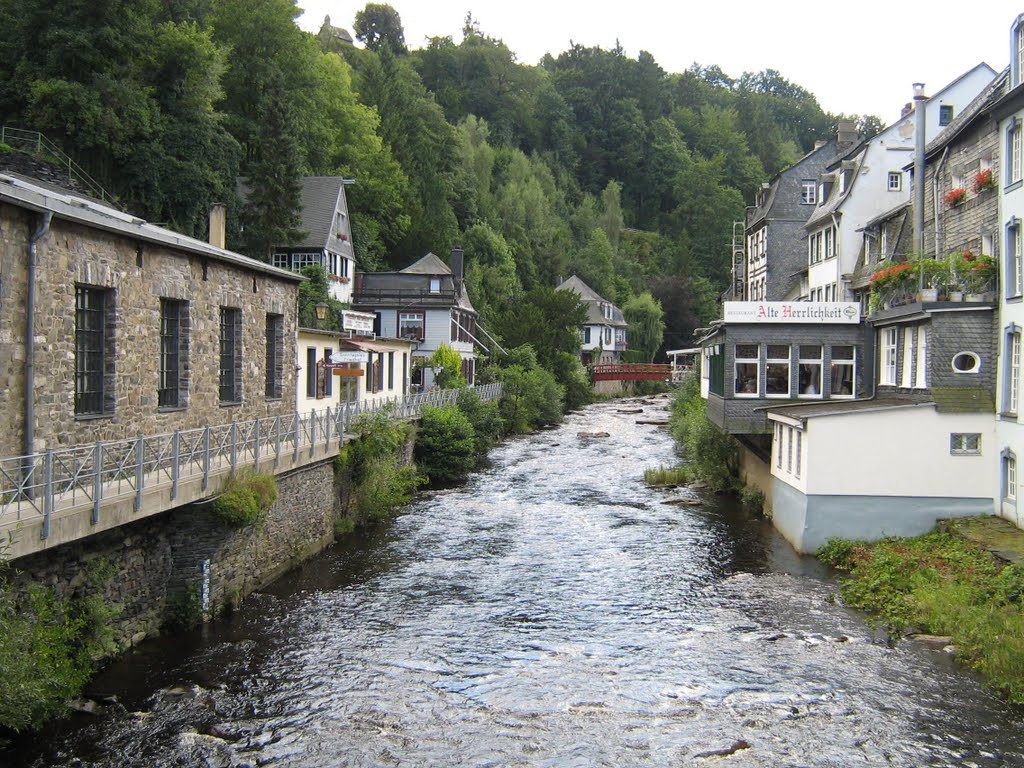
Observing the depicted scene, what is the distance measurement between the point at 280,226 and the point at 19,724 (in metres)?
39.0

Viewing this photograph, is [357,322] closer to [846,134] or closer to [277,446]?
[277,446]

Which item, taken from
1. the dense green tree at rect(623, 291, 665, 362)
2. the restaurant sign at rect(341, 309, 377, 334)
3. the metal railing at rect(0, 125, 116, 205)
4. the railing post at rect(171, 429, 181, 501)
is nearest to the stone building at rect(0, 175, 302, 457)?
the railing post at rect(171, 429, 181, 501)

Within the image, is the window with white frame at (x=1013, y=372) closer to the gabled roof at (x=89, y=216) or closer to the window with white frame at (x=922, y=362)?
the window with white frame at (x=922, y=362)

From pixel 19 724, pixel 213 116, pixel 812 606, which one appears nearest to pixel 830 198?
pixel 812 606

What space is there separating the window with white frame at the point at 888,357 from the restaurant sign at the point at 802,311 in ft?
3.30

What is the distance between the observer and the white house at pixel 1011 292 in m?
19.5

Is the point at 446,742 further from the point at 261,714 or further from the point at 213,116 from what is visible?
the point at 213,116

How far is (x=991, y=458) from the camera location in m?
20.5

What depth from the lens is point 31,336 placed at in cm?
1353

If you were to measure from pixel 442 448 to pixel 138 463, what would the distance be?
21.3 metres

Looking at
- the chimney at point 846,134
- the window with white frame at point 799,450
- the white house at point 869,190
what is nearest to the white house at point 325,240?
the chimney at point 846,134

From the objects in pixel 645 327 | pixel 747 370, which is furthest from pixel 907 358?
pixel 645 327

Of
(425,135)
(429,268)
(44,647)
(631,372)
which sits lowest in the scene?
(44,647)

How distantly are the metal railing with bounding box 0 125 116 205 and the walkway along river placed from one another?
2372cm
